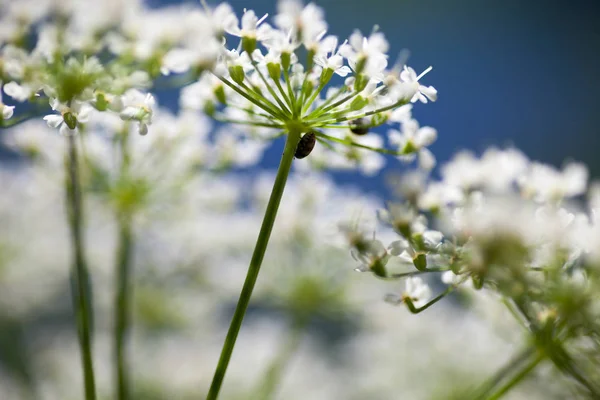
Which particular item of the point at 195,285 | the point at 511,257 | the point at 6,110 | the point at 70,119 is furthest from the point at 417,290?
the point at 195,285

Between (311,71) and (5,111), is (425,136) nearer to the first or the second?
(311,71)

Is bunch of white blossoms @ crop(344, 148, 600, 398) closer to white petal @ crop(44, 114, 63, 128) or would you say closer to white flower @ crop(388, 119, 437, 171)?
white flower @ crop(388, 119, 437, 171)

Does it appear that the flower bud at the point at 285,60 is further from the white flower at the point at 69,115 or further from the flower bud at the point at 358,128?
the white flower at the point at 69,115

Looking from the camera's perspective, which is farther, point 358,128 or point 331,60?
point 358,128

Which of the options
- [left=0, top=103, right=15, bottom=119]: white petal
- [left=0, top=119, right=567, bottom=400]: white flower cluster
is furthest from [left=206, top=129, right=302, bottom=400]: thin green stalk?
[left=0, top=119, right=567, bottom=400]: white flower cluster

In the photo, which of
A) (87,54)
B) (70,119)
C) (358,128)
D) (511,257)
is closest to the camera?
(511,257)

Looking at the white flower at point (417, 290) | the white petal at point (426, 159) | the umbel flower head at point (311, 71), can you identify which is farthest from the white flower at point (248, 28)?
the white flower at point (417, 290)

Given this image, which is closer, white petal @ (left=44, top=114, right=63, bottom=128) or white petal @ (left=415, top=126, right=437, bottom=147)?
white petal @ (left=44, top=114, right=63, bottom=128)
